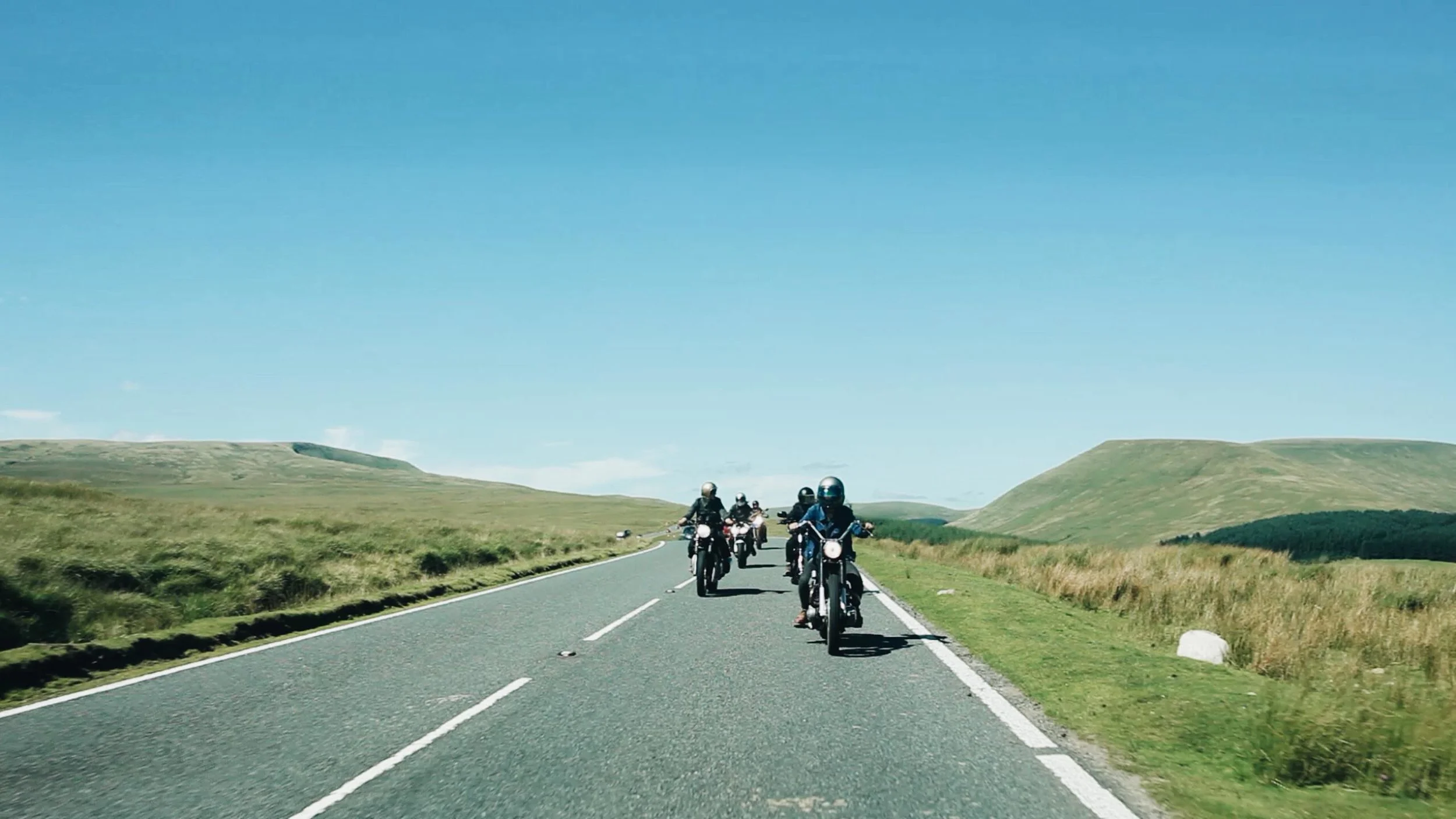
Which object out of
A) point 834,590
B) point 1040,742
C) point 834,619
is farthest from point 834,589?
point 1040,742

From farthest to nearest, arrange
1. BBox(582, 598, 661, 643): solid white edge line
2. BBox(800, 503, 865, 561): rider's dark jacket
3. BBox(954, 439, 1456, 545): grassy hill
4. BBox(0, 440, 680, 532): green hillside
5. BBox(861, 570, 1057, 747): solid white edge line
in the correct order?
BBox(954, 439, 1456, 545): grassy hill, BBox(0, 440, 680, 532): green hillside, BBox(582, 598, 661, 643): solid white edge line, BBox(800, 503, 865, 561): rider's dark jacket, BBox(861, 570, 1057, 747): solid white edge line

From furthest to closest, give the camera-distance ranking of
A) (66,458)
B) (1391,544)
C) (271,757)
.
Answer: (66,458) → (1391,544) → (271,757)

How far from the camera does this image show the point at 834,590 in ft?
37.7

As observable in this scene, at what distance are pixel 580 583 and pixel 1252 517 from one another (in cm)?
14701

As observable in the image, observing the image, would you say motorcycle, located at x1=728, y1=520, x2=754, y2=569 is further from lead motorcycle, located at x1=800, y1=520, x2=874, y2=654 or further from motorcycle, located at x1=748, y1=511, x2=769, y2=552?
lead motorcycle, located at x1=800, y1=520, x2=874, y2=654

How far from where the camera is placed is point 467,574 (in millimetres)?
25672

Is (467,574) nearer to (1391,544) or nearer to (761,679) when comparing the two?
(761,679)

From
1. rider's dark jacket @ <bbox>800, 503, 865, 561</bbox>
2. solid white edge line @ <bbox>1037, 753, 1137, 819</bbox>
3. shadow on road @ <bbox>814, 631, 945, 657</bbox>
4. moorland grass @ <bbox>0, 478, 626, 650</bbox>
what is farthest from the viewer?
moorland grass @ <bbox>0, 478, 626, 650</bbox>

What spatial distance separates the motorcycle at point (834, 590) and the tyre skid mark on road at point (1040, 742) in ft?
3.67

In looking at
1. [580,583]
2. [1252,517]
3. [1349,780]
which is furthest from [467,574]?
[1252,517]

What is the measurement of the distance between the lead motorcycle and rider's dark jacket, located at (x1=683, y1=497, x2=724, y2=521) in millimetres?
7507

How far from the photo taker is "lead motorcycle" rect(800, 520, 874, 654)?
11516 millimetres

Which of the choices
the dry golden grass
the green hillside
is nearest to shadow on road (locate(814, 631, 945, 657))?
the dry golden grass

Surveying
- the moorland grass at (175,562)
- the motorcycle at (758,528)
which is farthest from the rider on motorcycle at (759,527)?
the moorland grass at (175,562)
